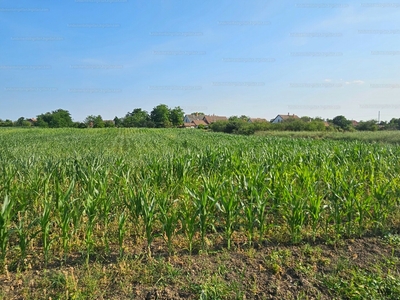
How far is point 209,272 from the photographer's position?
279cm

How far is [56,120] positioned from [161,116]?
4192cm

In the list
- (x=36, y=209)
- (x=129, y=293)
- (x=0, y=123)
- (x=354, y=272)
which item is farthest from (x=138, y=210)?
(x=0, y=123)

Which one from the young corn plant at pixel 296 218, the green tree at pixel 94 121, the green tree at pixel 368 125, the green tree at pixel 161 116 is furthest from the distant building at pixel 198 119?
the young corn plant at pixel 296 218

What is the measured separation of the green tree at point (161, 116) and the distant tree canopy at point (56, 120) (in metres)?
34.2

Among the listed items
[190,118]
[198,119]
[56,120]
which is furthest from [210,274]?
[190,118]

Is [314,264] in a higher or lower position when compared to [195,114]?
lower

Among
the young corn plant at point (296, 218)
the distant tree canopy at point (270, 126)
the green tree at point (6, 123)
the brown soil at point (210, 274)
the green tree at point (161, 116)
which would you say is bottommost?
the brown soil at point (210, 274)

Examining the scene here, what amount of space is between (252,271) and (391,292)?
4.73 ft

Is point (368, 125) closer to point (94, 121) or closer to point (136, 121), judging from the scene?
point (136, 121)

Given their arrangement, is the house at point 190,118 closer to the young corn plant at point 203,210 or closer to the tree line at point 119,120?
the tree line at point 119,120

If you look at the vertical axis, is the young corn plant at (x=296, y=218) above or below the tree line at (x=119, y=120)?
below

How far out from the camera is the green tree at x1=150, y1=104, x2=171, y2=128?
10164 centimetres

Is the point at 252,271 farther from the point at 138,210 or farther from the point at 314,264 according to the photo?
the point at 138,210

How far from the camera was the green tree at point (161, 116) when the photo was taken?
102 m
